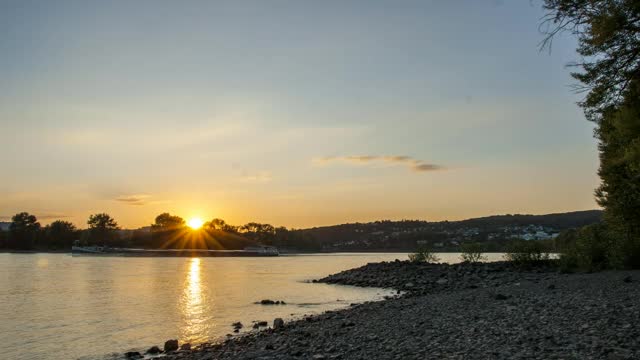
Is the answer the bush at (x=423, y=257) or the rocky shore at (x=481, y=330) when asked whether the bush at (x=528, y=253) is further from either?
the rocky shore at (x=481, y=330)

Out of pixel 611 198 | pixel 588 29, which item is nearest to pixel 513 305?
pixel 588 29

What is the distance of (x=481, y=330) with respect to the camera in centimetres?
1612

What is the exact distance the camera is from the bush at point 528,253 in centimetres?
4753

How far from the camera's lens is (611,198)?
3198 cm

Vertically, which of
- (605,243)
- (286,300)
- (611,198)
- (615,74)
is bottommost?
(286,300)

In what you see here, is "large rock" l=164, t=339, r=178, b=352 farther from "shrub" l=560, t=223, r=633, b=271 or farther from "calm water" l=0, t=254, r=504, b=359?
"shrub" l=560, t=223, r=633, b=271

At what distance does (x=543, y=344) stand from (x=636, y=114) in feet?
30.0

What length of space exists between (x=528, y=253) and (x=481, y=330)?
3457 centimetres

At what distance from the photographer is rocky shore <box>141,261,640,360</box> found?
13156 millimetres

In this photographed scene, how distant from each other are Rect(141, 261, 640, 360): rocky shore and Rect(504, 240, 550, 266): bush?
57.2ft

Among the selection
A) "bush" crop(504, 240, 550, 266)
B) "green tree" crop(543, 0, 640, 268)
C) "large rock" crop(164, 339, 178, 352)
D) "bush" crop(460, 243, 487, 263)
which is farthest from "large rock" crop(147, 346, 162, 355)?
"bush" crop(460, 243, 487, 263)

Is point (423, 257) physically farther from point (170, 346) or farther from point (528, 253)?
point (170, 346)

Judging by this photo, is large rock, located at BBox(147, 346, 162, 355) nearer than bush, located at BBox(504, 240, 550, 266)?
Yes

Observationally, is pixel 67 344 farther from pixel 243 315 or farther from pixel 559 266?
pixel 559 266
